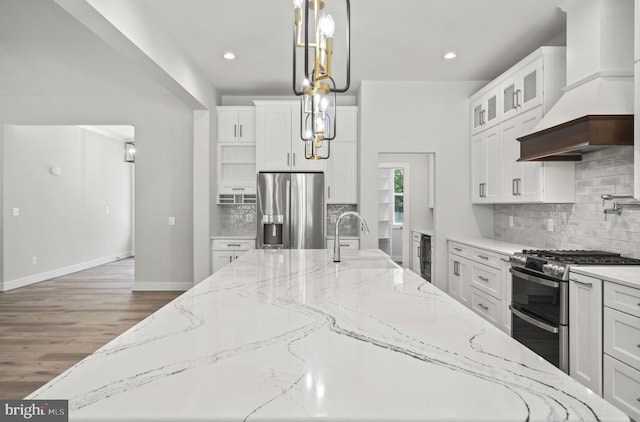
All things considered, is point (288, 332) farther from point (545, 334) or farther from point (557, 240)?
point (557, 240)

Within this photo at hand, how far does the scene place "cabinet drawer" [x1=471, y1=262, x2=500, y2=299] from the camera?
367cm

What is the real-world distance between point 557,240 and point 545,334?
1287mm

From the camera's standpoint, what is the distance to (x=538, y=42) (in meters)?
3.97

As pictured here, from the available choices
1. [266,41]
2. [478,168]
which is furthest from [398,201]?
[266,41]

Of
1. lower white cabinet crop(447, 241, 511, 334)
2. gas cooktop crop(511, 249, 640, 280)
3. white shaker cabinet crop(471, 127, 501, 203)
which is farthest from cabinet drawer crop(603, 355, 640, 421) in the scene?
white shaker cabinet crop(471, 127, 501, 203)

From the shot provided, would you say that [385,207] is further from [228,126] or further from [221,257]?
[221,257]

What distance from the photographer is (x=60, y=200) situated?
665 cm

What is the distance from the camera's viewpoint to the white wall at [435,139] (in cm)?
516

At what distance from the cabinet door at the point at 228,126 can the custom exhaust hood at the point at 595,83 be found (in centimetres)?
377

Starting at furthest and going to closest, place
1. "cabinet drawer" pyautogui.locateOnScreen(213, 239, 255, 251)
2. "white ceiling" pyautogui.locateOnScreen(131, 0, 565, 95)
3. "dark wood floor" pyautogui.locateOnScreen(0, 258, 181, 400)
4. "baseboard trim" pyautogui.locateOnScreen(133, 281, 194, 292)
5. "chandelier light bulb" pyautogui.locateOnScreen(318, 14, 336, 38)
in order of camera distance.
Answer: "baseboard trim" pyautogui.locateOnScreen(133, 281, 194, 292) < "cabinet drawer" pyautogui.locateOnScreen(213, 239, 255, 251) < "white ceiling" pyautogui.locateOnScreen(131, 0, 565, 95) < "dark wood floor" pyautogui.locateOnScreen(0, 258, 181, 400) < "chandelier light bulb" pyautogui.locateOnScreen(318, 14, 336, 38)

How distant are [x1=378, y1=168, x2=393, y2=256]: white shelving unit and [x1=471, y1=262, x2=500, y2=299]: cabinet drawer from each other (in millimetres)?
4305

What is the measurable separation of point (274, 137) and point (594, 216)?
3.70 meters

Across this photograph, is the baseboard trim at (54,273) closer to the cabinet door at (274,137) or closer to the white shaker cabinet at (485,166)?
the cabinet door at (274,137)

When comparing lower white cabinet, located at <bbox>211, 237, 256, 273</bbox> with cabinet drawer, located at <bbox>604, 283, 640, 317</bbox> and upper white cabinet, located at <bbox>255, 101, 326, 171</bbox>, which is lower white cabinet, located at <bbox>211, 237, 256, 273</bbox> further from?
cabinet drawer, located at <bbox>604, 283, 640, 317</bbox>
